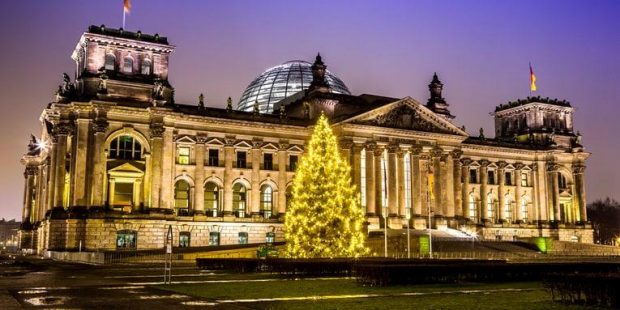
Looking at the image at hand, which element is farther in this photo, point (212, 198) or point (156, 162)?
point (212, 198)

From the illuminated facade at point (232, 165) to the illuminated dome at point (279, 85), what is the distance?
4.29 metres

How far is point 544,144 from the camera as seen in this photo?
101 meters

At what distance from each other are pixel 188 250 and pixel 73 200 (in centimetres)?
1495

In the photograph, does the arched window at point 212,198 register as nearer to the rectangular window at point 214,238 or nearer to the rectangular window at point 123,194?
the rectangular window at point 214,238

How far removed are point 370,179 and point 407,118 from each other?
1009 cm

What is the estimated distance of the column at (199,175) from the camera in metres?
74.2

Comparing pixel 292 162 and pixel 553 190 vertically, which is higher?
pixel 292 162

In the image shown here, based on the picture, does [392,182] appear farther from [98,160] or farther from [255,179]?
[98,160]

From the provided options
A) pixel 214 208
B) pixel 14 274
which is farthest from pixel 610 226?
pixel 14 274

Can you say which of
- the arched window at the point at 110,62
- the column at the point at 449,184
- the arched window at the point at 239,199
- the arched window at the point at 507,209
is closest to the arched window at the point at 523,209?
the arched window at the point at 507,209

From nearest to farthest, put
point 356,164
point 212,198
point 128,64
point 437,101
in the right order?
point 128,64
point 212,198
point 356,164
point 437,101

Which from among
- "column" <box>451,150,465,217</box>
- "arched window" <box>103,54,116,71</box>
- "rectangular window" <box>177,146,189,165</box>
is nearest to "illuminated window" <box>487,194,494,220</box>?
"column" <box>451,150,465,217</box>

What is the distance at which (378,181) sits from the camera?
→ 265 ft

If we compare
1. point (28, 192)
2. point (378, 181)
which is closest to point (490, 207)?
point (378, 181)
